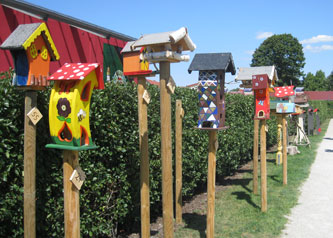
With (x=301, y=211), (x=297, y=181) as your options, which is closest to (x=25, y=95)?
(x=301, y=211)

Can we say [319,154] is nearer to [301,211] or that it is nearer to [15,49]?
[301,211]

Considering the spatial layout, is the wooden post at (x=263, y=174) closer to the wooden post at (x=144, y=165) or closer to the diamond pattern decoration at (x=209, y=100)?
the diamond pattern decoration at (x=209, y=100)

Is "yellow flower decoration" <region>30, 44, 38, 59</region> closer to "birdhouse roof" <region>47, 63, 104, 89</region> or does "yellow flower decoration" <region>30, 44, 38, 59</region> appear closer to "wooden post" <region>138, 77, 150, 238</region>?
"birdhouse roof" <region>47, 63, 104, 89</region>

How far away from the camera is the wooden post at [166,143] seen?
3.71 meters

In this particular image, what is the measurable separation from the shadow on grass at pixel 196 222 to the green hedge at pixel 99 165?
0.58 metres

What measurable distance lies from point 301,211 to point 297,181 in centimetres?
→ 243

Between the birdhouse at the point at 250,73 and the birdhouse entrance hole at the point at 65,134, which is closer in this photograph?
the birdhouse entrance hole at the point at 65,134

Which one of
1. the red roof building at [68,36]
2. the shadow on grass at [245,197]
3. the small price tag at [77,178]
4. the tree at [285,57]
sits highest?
the tree at [285,57]

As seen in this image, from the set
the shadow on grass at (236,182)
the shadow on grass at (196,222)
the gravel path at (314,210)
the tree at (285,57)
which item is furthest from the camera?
the tree at (285,57)

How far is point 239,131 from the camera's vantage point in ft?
32.0

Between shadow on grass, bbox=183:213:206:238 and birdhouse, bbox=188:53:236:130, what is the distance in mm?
1900

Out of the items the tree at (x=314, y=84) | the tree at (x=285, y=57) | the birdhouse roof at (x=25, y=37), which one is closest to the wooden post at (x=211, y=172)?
the birdhouse roof at (x=25, y=37)

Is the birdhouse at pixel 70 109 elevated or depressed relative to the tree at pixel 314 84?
depressed

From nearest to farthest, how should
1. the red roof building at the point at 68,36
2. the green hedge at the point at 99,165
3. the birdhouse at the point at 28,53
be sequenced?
the birdhouse at the point at 28,53, the green hedge at the point at 99,165, the red roof building at the point at 68,36
